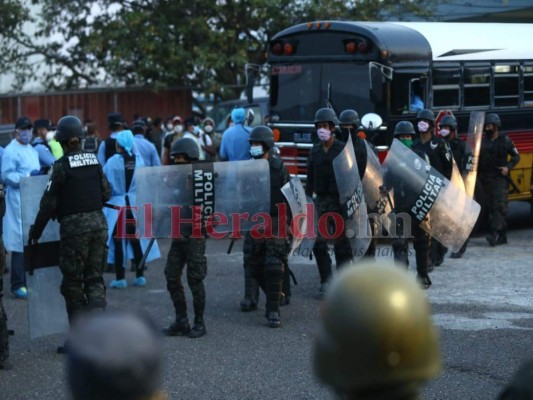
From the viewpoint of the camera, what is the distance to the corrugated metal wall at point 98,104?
22547 mm

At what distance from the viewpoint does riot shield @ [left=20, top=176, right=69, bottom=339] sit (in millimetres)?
Result: 8102

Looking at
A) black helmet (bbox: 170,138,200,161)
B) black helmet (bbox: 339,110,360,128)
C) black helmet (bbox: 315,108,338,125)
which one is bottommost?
black helmet (bbox: 170,138,200,161)

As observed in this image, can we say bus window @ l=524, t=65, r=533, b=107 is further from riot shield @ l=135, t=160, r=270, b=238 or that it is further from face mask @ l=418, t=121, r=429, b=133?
riot shield @ l=135, t=160, r=270, b=238

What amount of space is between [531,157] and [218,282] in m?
5.85

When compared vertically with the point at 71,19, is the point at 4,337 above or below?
below

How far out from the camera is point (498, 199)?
1340 cm

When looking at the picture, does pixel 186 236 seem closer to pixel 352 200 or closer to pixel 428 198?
pixel 352 200

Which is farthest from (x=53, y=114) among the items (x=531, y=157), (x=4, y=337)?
(x=4, y=337)

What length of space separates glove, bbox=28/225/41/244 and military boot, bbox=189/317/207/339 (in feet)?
4.88

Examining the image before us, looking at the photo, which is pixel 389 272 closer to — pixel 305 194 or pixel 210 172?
pixel 210 172

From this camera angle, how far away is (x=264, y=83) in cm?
2430

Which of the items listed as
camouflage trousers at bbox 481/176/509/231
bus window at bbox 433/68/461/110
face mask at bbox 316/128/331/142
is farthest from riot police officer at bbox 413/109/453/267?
bus window at bbox 433/68/461/110

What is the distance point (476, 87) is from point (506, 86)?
0.62m

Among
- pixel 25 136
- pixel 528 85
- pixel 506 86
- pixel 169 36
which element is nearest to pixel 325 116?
pixel 25 136
